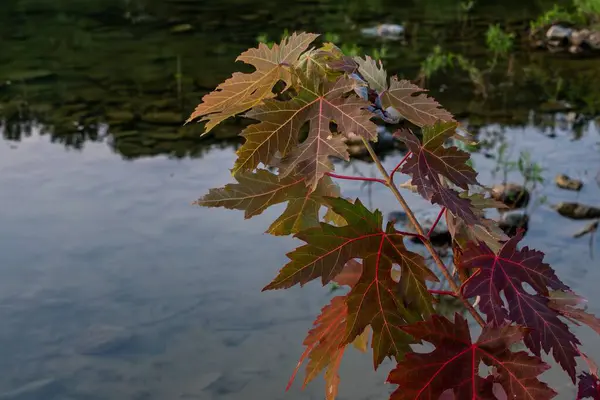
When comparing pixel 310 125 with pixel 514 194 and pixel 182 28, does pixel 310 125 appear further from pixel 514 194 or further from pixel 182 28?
pixel 182 28

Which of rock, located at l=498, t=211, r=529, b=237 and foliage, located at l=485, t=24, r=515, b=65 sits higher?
foliage, located at l=485, t=24, r=515, b=65

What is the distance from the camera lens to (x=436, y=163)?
91 centimetres

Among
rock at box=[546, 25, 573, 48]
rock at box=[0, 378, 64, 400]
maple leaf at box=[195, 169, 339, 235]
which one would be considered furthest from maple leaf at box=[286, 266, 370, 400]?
rock at box=[546, 25, 573, 48]

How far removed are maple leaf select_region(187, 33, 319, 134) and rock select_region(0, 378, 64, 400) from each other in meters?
2.57

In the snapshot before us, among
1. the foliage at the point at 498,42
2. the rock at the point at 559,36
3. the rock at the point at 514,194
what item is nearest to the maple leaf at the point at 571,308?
the rock at the point at 514,194

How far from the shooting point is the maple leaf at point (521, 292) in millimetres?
831

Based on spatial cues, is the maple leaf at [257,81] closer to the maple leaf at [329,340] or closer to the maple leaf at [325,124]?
the maple leaf at [325,124]

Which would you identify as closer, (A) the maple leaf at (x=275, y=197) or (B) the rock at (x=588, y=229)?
(A) the maple leaf at (x=275, y=197)

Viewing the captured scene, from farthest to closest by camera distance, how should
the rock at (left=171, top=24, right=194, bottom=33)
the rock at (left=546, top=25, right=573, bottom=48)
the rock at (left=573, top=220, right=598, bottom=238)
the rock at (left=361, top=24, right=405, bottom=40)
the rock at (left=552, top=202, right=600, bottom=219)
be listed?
the rock at (left=171, top=24, right=194, bottom=33) < the rock at (left=361, top=24, right=405, bottom=40) < the rock at (left=546, top=25, right=573, bottom=48) < the rock at (left=552, top=202, right=600, bottom=219) < the rock at (left=573, top=220, right=598, bottom=238)

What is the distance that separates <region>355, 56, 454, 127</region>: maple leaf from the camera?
100 cm

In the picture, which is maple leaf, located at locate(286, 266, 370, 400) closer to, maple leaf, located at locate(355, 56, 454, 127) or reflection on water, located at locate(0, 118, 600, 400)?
maple leaf, located at locate(355, 56, 454, 127)

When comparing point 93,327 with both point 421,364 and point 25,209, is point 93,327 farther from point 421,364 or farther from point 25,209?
point 421,364

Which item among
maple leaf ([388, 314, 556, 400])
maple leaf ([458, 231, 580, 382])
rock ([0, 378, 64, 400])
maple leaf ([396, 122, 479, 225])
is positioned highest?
maple leaf ([396, 122, 479, 225])

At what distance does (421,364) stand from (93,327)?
10.1 ft
